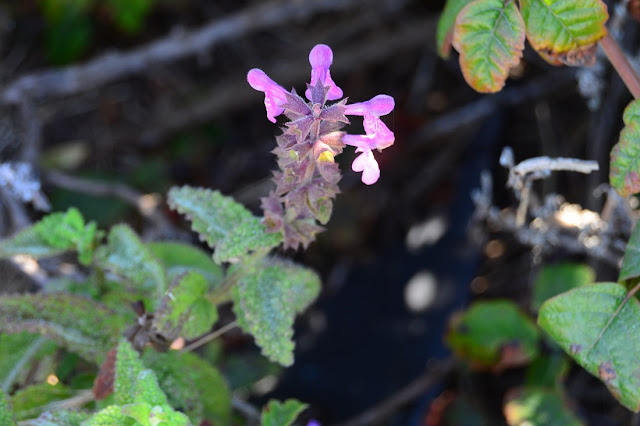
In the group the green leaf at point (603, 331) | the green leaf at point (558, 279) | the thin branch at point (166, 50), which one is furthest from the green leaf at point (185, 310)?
the thin branch at point (166, 50)

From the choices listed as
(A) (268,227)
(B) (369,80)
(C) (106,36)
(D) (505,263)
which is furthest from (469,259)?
(C) (106,36)

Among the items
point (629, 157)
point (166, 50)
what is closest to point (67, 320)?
point (629, 157)

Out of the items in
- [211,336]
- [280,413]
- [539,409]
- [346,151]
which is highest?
[346,151]

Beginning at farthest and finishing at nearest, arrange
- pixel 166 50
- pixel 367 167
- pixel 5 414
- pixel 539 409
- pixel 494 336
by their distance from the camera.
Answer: pixel 166 50 < pixel 494 336 < pixel 539 409 < pixel 5 414 < pixel 367 167

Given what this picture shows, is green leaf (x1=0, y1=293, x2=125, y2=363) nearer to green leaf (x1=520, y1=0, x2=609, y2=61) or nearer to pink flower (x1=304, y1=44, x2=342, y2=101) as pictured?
pink flower (x1=304, y1=44, x2=342, y2=101)

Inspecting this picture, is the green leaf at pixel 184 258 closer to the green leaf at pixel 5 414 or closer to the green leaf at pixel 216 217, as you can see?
the green leaf at pixel 216 217

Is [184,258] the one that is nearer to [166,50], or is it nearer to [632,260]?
[632,260]

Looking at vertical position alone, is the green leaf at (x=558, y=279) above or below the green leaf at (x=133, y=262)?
below
